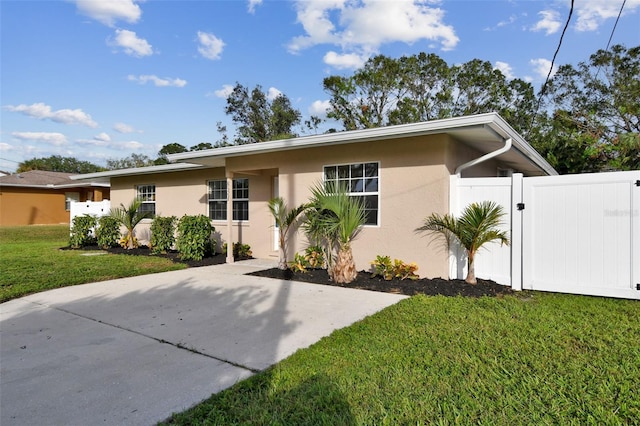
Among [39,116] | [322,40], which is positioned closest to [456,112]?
[322,40]

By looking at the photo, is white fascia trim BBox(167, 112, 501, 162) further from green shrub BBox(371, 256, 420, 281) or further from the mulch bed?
the mulch bed

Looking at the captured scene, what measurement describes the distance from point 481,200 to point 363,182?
7.52 ft

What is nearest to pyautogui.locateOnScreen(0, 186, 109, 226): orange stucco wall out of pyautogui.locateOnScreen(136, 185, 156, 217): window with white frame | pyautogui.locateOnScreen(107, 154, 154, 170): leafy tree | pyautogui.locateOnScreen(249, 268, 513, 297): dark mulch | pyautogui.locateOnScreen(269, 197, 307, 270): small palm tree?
pyautogui.locateOnScreen(136, 185, 156, 217): window with white frame

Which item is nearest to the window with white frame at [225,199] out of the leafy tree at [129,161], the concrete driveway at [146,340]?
the concrete driveway at [146,340]

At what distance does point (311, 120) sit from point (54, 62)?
1987cm

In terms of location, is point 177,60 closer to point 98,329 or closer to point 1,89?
point 1,89

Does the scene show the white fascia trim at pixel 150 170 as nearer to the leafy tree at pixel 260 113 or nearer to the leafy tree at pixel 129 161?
the leafy tree at pixel 260 113

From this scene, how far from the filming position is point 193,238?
9469 millimetres

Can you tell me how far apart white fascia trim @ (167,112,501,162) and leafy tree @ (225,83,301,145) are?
2131cm

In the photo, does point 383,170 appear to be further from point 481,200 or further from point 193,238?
point 193,238

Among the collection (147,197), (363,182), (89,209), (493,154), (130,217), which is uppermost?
(493,154)

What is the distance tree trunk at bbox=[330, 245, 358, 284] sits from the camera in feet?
21.8

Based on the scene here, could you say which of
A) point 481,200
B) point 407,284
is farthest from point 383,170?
point 407,284

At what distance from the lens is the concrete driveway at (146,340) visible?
2.63m
